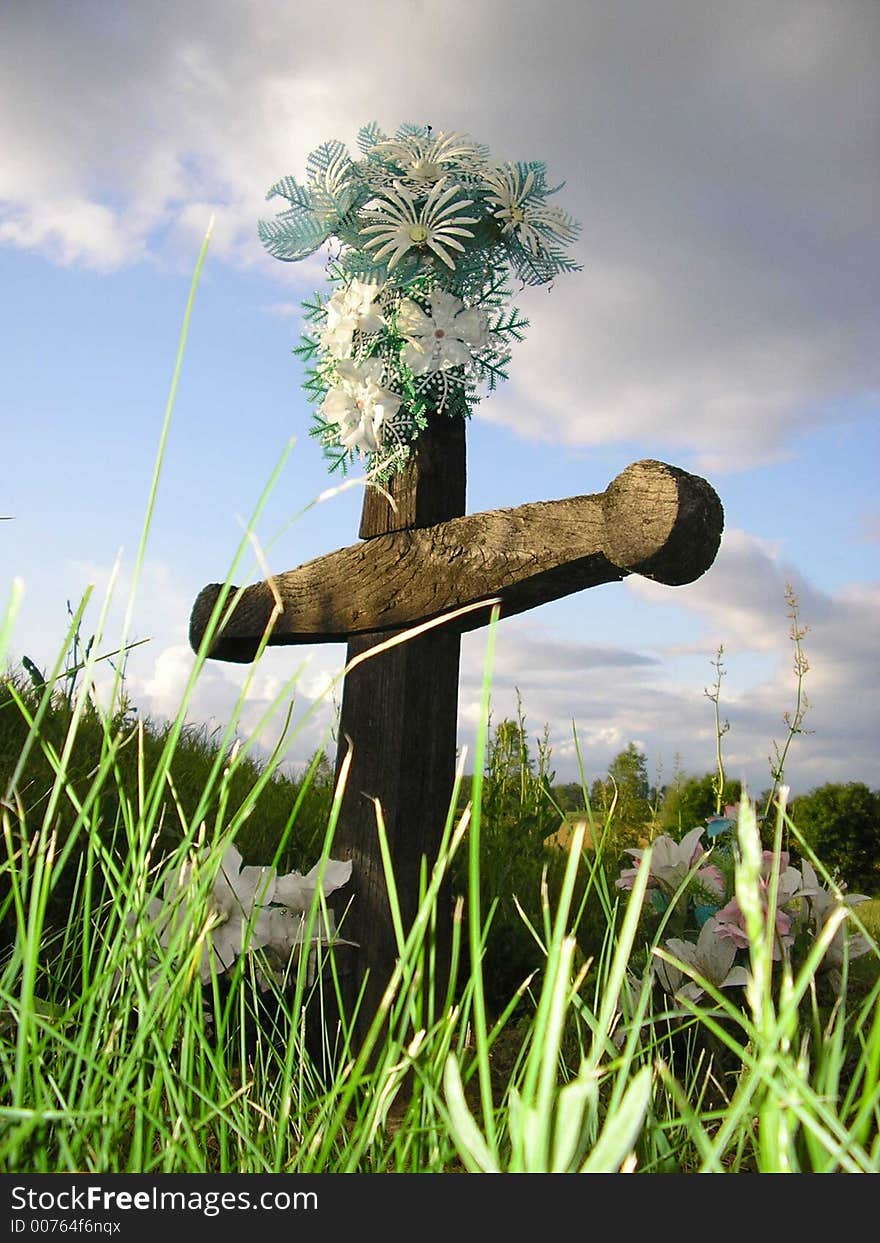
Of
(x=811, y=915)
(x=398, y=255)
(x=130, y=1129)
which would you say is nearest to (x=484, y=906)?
(x=811, y=915)

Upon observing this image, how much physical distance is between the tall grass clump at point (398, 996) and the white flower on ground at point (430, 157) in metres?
1.75

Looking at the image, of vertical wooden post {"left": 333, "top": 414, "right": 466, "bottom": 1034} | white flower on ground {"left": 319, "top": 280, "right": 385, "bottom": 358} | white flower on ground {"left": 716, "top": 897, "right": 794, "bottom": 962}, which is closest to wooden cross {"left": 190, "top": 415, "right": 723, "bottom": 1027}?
vertical wooden post {"left": 333, "top": 414, "right": 466, "bottom": 1034}

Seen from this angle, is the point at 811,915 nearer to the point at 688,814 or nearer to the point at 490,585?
the point at 490,585

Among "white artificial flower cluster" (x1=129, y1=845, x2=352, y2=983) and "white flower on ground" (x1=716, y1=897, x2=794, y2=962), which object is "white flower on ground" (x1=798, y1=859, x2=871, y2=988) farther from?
"white artificial flower cluster" (x1=129, y1=845, x2=352, y2=983)

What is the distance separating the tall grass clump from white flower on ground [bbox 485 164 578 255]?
1.77m

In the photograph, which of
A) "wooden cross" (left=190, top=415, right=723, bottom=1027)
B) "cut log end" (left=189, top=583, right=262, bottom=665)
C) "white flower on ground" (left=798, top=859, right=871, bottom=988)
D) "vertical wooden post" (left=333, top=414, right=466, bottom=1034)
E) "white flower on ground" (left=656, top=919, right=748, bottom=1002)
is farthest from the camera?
"cut log end" (left=189, top=583, right=262, bottom=665)

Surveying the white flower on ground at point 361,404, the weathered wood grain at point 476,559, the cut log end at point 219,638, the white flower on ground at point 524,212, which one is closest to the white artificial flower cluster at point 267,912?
the weathered wood grain at point 476,559

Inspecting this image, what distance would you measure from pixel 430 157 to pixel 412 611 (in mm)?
1682

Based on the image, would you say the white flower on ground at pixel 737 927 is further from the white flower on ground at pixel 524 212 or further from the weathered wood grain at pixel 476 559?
the white flower on ground at pixel 524 212

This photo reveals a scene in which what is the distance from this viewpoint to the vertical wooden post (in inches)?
135

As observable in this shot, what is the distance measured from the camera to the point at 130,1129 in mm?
2930

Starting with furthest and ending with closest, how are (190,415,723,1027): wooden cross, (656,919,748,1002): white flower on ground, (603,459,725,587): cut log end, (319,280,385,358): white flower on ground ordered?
(319,280,385,358): white flower on ground, (656,919,748,1002): white flower on ground, (190,415,723,1027): wooden cross, (603,459,725,587): cut log end

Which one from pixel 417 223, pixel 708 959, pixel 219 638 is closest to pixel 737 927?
pixel 708 959

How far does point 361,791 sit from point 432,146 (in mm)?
2348
